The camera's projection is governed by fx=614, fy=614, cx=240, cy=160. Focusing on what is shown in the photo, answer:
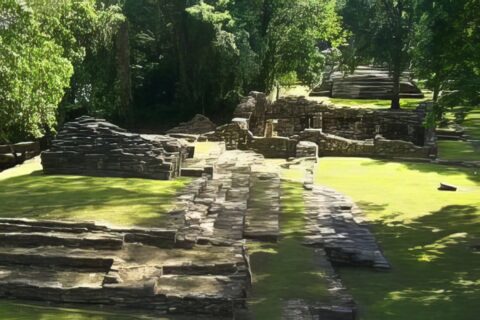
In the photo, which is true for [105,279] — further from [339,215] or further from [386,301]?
[339,215]

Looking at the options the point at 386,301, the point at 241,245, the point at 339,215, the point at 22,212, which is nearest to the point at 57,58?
the point at 22,212

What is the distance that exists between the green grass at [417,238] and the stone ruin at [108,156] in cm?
592

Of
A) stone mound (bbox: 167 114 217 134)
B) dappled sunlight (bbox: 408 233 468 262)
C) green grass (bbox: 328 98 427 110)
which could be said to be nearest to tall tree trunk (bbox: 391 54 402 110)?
A: green grass (bbox: 328 98 427 110)

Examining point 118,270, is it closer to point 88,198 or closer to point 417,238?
point 88,198

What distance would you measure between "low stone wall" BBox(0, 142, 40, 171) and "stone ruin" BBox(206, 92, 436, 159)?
7762 millimetres

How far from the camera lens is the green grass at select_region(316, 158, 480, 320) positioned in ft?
33.7

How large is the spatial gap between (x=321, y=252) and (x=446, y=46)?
6661mm

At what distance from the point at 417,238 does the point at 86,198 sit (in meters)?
7.74

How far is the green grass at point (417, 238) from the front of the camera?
10.3m

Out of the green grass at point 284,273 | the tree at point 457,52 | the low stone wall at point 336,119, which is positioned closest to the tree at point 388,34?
the low stone wall at point 336,119

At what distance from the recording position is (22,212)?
12.3 metres

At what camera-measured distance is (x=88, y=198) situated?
1388cm

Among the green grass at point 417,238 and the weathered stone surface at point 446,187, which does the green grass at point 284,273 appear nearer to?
the green grass at point 417,238

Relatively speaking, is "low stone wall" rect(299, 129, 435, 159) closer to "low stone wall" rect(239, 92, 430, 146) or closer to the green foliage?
"low stone wall" rect(239, 92, 430, 146)
